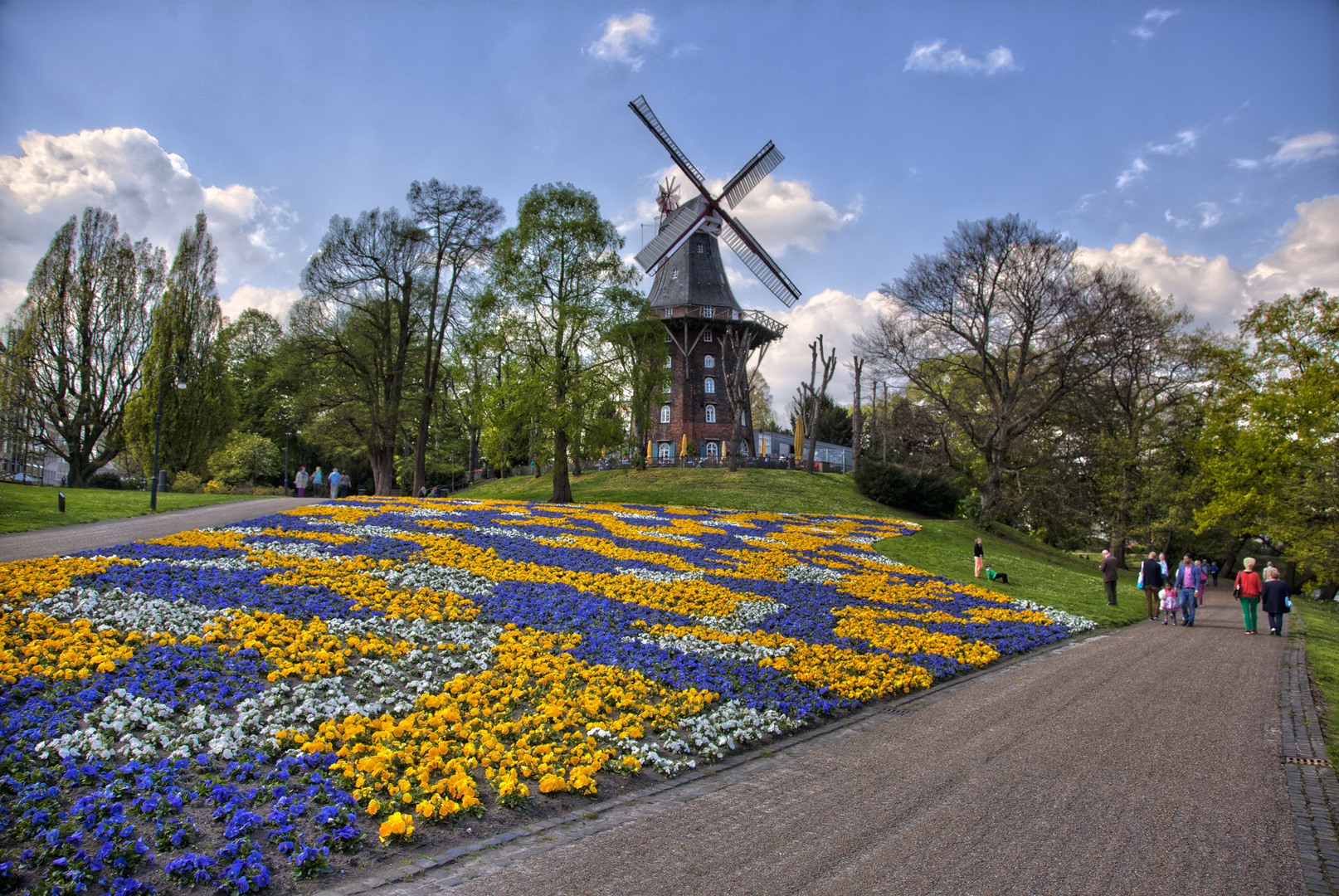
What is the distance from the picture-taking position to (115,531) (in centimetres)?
1588

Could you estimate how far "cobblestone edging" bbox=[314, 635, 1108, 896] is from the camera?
14.8ft

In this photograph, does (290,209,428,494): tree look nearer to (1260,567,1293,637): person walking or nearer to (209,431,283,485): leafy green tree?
(209,431,283,485): leafy green tree

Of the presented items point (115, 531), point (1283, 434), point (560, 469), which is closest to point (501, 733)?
point (115, 531)

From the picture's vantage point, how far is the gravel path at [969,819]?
4695mm

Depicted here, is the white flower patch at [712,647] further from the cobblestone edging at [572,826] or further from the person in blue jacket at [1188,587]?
the person in blue jacket at [1188,587]

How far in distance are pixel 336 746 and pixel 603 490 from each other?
3591 centimetres

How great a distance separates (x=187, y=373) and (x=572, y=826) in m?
48.5

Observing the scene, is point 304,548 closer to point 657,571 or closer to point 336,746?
point 657,571

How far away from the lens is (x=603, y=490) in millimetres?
42031

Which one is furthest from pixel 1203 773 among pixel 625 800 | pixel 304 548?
pixel 304 548

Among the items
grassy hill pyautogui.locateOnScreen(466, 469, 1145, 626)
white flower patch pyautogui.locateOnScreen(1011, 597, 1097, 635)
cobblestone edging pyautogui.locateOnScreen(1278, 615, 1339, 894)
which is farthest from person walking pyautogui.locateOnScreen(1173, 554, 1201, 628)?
cobblestone edging pyautogui.locateOnScreen(1278, 615, 1339, 894)

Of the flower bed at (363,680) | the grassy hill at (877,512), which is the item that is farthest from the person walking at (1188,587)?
the flower bed at (363,680)

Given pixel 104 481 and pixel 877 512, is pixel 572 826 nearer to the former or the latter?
pixel 877 512

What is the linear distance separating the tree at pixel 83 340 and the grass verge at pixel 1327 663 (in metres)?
51.3
